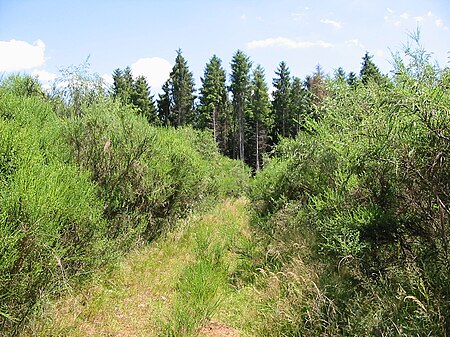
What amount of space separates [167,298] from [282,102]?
3549 cm

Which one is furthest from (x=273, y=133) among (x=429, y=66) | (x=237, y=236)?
(x=429, y=66)

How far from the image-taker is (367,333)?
383 cm

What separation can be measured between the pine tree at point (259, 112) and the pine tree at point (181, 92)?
6895 millimetres

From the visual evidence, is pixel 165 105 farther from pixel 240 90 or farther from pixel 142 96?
pixel 240 90

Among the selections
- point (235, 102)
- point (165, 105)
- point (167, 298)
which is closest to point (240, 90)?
point (235, 102)

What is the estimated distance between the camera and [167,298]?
6.38 meters

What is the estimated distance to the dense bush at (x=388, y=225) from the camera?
3559 millimetres

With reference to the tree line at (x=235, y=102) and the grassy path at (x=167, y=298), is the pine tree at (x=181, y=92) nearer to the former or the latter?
the tree line at (x=235, y=102)

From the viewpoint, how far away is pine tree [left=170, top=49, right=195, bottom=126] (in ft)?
130

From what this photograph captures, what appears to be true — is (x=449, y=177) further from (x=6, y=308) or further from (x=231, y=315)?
(x=6, y=308)

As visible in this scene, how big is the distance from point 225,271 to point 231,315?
6.03ft

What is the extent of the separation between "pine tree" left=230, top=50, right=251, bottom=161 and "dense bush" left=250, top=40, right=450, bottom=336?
33.3 m

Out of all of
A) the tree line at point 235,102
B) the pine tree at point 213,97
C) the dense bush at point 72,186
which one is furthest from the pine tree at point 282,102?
the dense bush at point 72,186

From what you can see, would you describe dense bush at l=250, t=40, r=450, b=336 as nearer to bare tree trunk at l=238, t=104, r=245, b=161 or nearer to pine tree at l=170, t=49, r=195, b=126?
bare tree trunk at l=238, t=104, r=245, b=161
